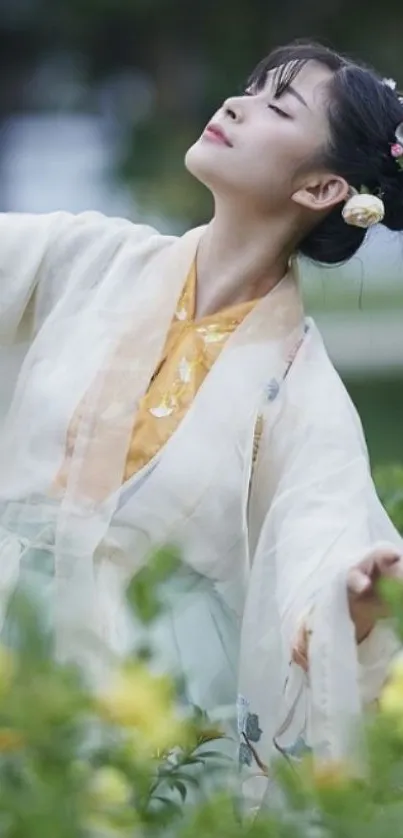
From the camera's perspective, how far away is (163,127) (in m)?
10.8

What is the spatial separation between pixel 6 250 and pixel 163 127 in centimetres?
860

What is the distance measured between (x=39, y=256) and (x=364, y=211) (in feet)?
1.34

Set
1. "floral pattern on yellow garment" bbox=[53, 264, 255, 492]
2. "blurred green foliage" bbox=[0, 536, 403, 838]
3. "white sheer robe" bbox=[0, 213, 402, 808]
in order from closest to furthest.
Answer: "blurred green foliage" bbox=[0, 536, 403, 838]
"white sheer robe" bbox=[0, 213, 402, 808]
"floral pattern on yellow garment" bbox=[53, 264, 255, 492]

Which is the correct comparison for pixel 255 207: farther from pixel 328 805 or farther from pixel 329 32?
pixel 329 32

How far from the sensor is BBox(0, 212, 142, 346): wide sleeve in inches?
90.8

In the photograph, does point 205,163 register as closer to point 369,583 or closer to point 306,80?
point 306,80

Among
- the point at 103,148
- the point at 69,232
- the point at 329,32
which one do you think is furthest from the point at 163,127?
the point at 69,232

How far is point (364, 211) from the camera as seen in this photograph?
222 cm

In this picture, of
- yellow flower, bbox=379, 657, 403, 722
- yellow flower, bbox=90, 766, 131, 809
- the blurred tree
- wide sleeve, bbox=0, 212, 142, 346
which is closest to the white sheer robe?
wide sleeve, bbox=0, 212, 142, 346

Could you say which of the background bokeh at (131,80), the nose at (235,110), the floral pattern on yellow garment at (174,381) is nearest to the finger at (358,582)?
the floral pattern on yellow garment at (174,381)

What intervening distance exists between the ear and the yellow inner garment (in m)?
0.14

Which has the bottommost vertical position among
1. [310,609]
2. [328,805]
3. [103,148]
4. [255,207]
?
[103,148]

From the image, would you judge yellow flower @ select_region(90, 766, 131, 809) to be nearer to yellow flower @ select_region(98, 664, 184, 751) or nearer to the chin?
yellow flower @ select_region(98, 664, 184, 751)

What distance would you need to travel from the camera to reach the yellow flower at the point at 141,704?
1.03 m
